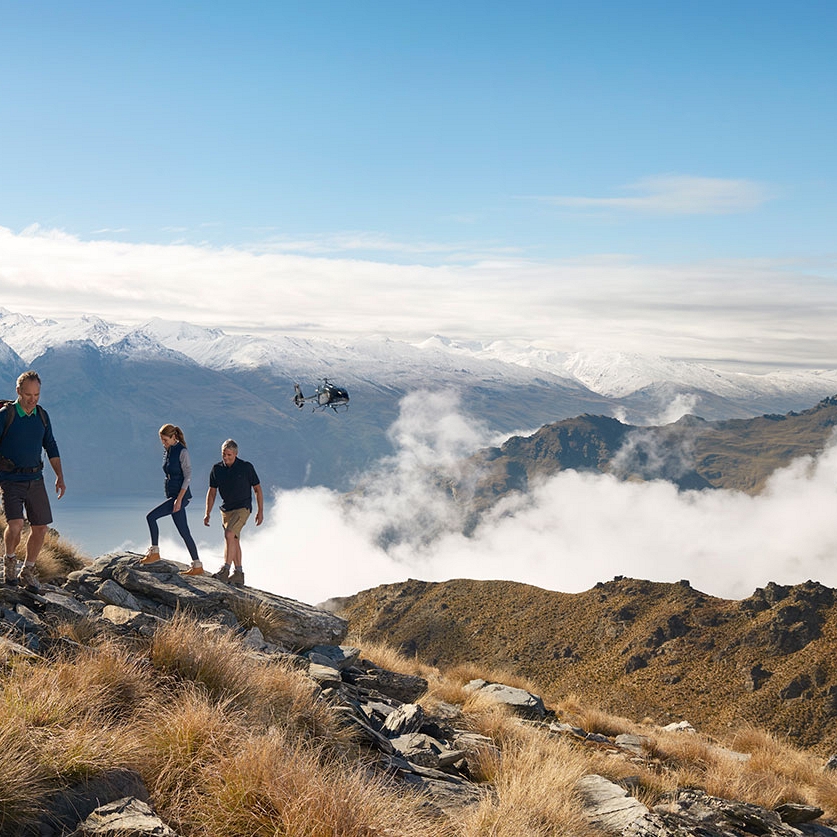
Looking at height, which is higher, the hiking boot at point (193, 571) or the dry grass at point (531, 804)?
the dry grass at point (531, 804)

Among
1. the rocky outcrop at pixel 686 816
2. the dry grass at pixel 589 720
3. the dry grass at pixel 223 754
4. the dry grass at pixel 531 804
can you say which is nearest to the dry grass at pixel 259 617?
the dry grass at pixel 223 754

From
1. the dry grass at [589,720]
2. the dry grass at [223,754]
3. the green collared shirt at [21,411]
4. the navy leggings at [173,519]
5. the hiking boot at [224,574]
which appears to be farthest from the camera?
the dry grass at [589,720]

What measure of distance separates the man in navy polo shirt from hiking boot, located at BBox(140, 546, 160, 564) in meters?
1.39

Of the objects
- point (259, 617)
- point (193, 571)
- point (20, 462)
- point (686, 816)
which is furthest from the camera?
point (193, 571)

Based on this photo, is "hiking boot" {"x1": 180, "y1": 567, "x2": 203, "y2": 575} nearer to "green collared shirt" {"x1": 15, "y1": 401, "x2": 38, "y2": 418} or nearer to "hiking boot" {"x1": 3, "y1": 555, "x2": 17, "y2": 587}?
"hiking boot" {"x1": 3, "y1": 555, "x2": 17, "y2": 587}

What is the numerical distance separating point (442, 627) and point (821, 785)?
92.3 metres

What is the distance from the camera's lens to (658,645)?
8050 centimetres

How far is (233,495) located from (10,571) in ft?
16.4

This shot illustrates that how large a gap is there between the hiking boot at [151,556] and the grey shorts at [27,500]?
267 cm

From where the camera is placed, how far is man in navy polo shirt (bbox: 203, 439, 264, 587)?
1416 cm

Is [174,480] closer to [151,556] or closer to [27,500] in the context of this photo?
[151,556]

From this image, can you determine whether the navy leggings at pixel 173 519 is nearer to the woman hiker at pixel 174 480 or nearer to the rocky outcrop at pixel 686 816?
the woman hiker at pixel 174 480

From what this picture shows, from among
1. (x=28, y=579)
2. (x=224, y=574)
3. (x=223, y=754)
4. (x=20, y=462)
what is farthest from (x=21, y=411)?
(x=223, y=754)

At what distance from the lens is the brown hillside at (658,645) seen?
65.9 metres
